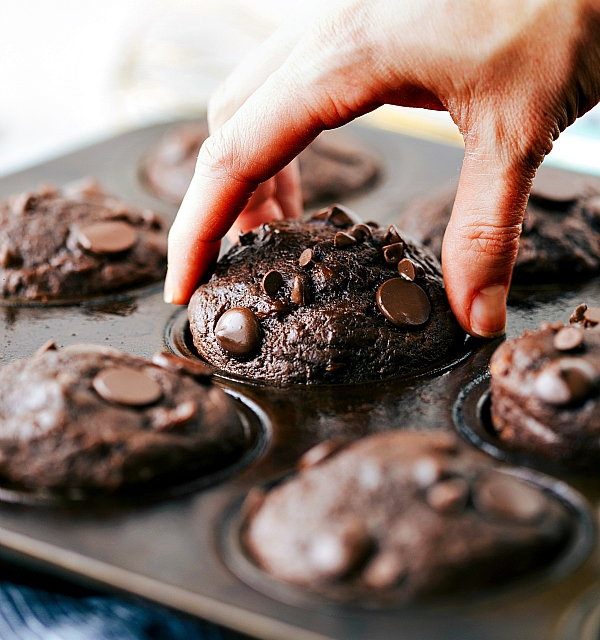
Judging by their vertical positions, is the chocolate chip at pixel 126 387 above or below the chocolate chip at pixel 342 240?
below

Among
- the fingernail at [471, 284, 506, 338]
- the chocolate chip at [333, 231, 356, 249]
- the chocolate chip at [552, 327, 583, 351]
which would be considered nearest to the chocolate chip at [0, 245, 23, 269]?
the chocolate chip at [333, 231, 356, 249]

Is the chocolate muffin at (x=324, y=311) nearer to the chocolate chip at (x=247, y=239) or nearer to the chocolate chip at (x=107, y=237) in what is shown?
the chocolate chip at (x=247, y=239)

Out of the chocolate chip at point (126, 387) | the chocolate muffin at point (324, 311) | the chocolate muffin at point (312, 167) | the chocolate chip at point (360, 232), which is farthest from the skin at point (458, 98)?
the chocolate muffin at point (312, 167)

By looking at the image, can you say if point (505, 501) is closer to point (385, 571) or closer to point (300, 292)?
point (385, 571)

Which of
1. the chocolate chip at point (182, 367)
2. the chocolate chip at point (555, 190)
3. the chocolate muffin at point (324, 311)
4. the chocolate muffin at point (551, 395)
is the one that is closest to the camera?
the chocolate muffin at point (551, 395)

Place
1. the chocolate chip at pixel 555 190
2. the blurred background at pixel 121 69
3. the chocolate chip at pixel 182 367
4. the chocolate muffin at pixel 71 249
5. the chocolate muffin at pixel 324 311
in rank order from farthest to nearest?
the blurred background at pixel 121 69, the chocolate chip at pixel 555 190, the chocolate muffin at pixel 71 249, the chocolate muffin at pixel 324 311, the chocolate chip at pixel 182 367

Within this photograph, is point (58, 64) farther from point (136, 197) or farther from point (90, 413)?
point (90, 413)

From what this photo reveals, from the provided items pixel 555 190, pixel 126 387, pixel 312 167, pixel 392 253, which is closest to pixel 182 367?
pixel 126 387
